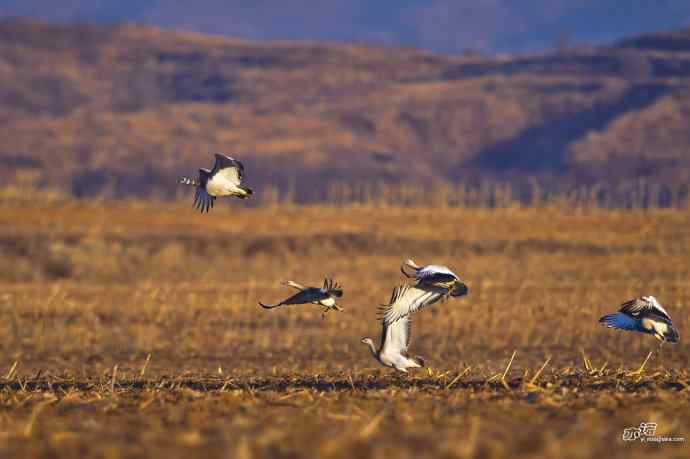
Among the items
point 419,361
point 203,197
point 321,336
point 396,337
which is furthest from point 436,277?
point 321,336

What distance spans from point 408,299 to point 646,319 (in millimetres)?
2467

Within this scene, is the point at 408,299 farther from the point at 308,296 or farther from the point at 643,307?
the point at 643,307

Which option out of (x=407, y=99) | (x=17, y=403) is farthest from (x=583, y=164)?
(x=17, y=403)

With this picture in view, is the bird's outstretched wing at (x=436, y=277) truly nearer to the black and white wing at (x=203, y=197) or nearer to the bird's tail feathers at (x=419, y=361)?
the bird's tail feathers at (x=419, y=361)

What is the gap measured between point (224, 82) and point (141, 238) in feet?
304

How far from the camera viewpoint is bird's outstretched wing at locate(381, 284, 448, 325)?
34.4 feet

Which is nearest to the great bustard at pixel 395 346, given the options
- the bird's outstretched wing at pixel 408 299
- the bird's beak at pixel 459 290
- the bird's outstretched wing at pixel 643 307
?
the bird's outstretched wing at pixel 408 299

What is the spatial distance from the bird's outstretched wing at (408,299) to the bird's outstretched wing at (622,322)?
1911mm

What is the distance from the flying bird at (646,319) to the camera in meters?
11.3

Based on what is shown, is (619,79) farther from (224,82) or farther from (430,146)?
(224,82)

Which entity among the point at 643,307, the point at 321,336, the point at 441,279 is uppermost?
the point at 441,279

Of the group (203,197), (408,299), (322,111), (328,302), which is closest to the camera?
(408,299)

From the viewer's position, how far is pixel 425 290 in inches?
419

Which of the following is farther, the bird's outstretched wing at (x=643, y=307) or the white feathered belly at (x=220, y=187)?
the white feathered belly at (x=220, y=187)
